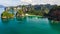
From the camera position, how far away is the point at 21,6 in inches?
864

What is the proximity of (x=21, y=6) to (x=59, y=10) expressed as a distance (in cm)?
669

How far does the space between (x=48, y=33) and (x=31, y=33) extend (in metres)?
0.95

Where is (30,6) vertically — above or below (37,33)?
above

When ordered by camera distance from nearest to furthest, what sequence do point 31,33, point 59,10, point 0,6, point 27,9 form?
point 31,33, point 59,10, point 0,6, point 27,9

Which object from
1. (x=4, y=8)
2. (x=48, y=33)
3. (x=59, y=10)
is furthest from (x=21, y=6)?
(x=48, y=33)

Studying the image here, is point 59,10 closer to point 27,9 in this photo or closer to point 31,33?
point 27,9

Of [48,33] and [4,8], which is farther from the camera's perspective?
[4,8]

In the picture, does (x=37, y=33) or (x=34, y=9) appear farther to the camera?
(x=34, y=9)

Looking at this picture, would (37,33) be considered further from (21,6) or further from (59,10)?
(21,6)

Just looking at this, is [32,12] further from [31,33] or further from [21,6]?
[31,33]

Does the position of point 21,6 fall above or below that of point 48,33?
above

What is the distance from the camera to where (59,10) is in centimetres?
1688

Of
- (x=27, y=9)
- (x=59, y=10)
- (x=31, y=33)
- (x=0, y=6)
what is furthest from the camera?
(x=27, y=9)

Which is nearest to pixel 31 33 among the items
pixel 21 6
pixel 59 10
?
pixel 59 10
